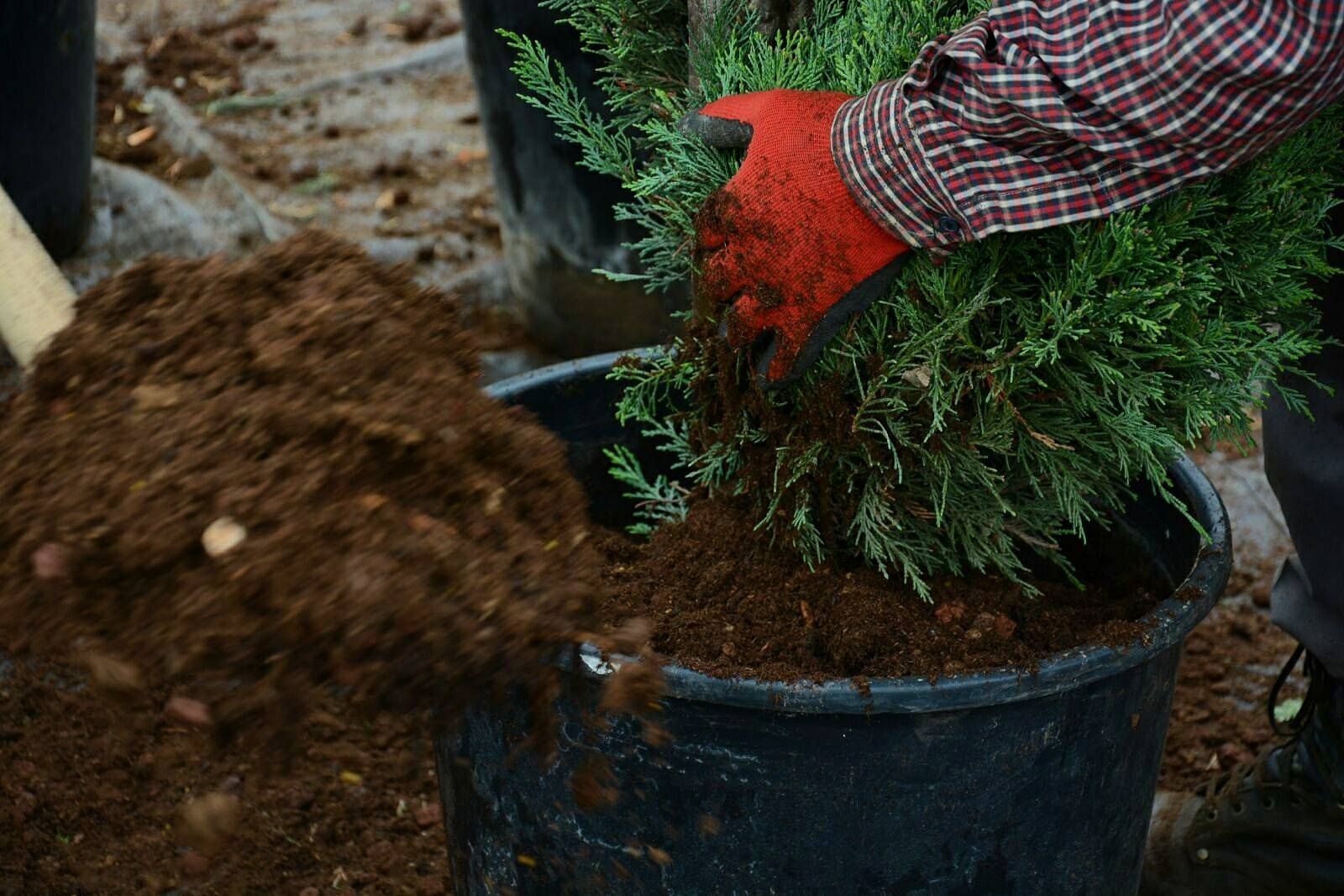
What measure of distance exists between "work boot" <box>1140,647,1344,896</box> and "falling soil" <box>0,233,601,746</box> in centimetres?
A: 149

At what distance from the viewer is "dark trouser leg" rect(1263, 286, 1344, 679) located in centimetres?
197

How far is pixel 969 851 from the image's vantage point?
161 centimetres

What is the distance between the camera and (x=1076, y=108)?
4.65 feet

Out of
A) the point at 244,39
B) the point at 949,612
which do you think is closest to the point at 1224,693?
the point at 949,612

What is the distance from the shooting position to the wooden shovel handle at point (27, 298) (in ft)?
5.13

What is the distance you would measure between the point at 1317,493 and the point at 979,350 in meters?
0.83

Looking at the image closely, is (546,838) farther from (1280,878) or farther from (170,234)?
(170,234)

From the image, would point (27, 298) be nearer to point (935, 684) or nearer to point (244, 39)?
point (935, 684)

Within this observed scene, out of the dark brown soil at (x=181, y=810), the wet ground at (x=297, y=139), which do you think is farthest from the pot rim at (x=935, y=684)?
the wet ground at (x=297, y=139)

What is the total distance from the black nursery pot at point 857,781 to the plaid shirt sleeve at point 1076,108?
547 millimetres

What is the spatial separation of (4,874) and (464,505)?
62.6 inches

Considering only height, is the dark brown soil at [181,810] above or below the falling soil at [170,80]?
below

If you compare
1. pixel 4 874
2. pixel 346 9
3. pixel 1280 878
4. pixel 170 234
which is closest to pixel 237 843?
pixel 4 874

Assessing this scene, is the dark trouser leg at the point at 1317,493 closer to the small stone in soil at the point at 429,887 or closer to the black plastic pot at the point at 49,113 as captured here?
the small stone in soil at the point at 429,887
